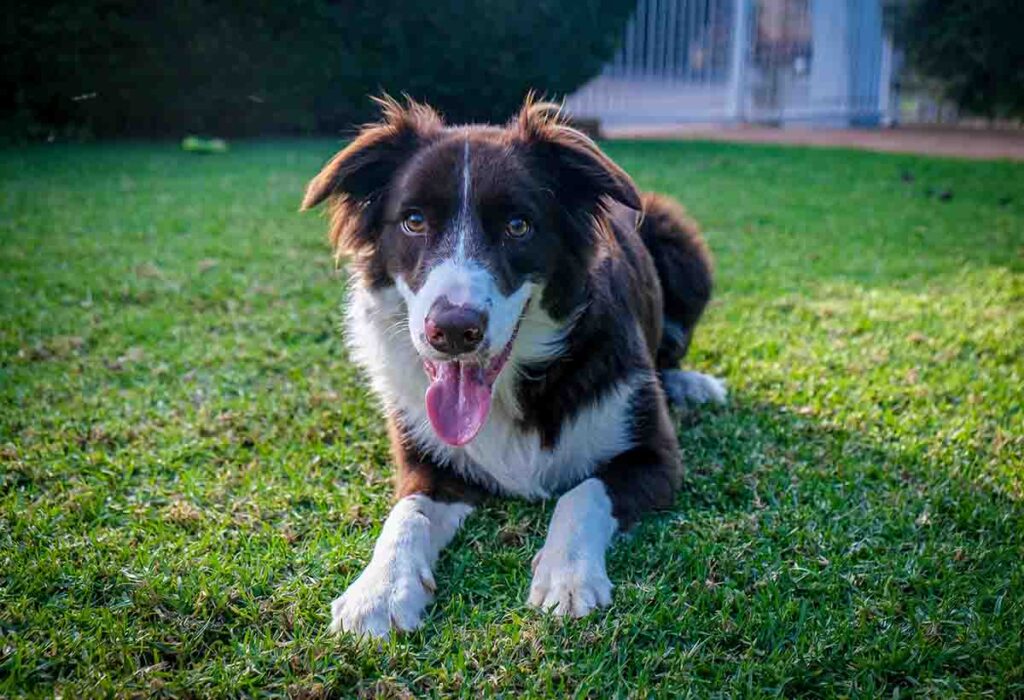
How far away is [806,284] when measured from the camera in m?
6.18

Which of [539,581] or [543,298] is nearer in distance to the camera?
[539,581]

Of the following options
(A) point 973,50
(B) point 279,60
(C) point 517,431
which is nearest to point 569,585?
(C) point 517,431

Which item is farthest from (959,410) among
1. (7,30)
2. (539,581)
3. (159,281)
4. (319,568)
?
(7,30)

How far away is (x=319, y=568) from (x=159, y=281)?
410 cm

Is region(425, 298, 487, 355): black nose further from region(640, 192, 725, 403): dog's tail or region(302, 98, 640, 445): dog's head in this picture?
region(640, 192, 725, 403): dog's tail

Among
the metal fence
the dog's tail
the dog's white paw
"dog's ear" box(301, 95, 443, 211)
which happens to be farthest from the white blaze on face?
the metal fence

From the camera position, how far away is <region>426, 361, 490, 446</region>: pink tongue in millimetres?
2822

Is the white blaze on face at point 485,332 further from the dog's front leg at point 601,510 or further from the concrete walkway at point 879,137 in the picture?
the concrete walkway at point 879,137

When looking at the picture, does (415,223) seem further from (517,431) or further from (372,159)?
(517,431)

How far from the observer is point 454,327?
257 cm

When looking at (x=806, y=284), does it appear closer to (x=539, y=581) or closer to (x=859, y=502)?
(x=859, y=502)

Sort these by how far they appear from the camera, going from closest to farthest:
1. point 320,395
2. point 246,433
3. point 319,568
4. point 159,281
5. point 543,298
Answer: point 319,568 < point 543,298 < point 246,433 < point 320,395 < point 159,281

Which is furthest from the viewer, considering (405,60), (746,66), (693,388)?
(746,66)

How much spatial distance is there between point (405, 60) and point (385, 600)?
41.1 feet
